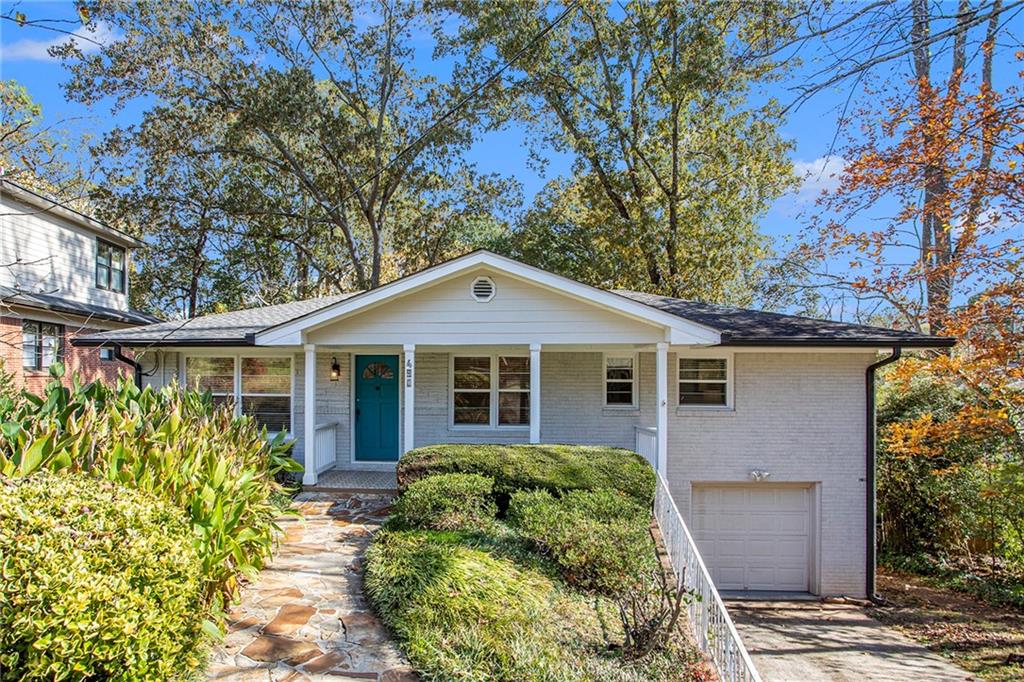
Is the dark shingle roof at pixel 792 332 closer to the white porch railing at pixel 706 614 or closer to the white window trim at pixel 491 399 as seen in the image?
the white window trim at pixel 491 399

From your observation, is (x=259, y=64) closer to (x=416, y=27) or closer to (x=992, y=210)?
(x=416, y=27)

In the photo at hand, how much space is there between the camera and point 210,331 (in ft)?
35.3

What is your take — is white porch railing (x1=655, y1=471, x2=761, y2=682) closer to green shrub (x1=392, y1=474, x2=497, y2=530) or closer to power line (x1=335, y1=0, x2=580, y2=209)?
green shrub (x1=392, y1=474, x2=497, y2=530)

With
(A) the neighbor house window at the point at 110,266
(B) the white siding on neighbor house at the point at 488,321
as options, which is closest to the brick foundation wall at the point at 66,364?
(A) the neighbor house window at the point at 110,266

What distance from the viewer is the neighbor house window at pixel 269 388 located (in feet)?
36.4

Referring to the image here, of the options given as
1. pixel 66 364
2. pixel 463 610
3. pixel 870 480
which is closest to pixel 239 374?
pixel 463 610

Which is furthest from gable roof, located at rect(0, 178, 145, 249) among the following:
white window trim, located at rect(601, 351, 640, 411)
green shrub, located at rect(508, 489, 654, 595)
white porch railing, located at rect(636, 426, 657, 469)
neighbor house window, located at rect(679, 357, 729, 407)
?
neighbor house window, located at rect(679, 357, 729, 407)

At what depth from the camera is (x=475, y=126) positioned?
20469 mm

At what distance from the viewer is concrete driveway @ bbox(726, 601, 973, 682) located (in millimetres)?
7266

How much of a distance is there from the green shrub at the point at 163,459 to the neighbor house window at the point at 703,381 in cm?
747

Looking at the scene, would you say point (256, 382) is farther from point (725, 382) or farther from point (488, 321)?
point (725, 382)

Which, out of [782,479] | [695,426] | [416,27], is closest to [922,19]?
[695,426]

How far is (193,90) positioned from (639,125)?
48.1ft

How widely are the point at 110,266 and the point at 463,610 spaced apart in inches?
817
